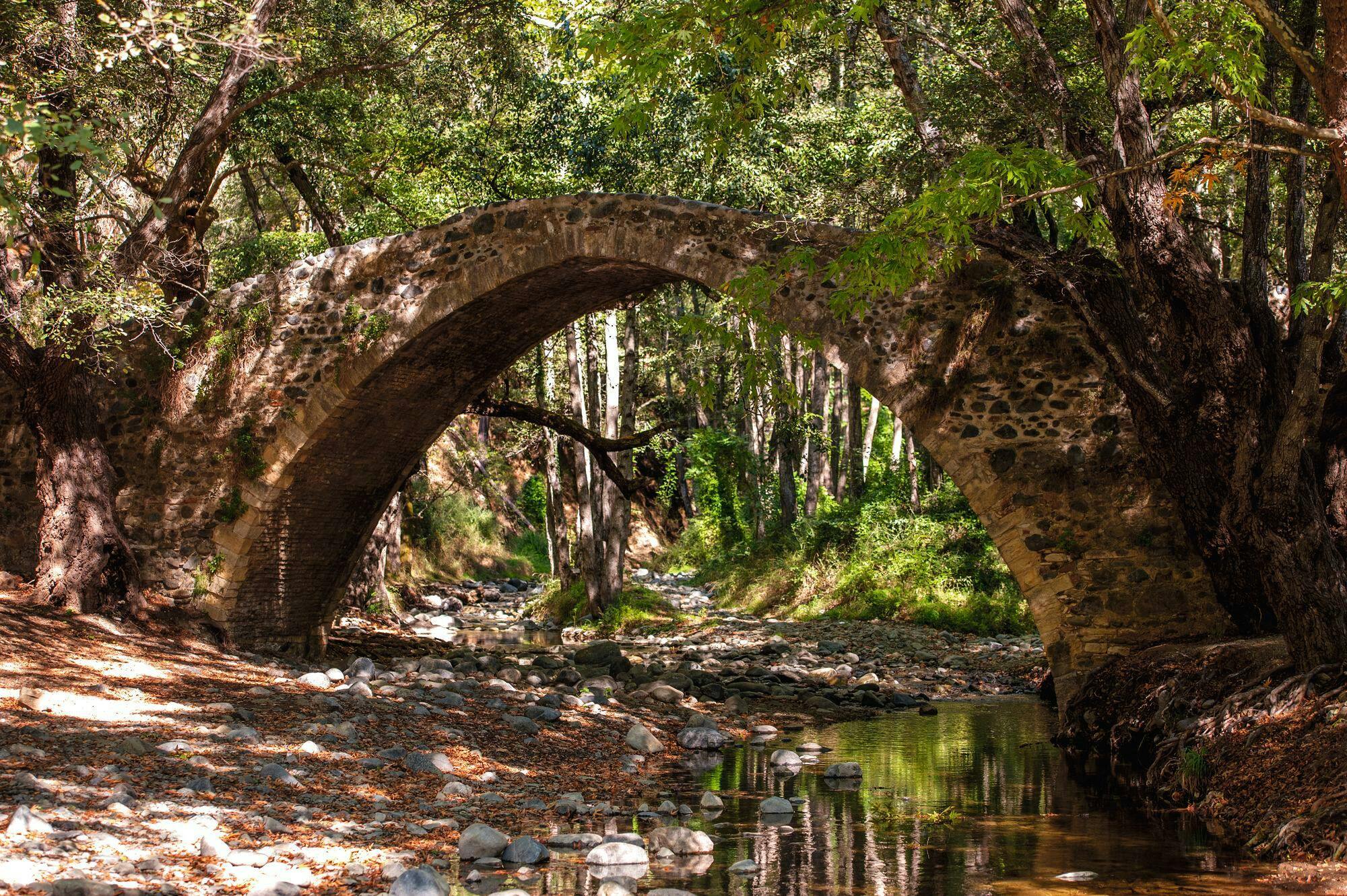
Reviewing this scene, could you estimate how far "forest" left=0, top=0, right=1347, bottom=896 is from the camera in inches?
179

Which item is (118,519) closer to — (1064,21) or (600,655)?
(600,655)

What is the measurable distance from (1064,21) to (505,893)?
849 cm

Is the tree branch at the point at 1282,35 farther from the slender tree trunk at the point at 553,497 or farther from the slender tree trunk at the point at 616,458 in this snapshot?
the slender tree trunk at the point at 553,497

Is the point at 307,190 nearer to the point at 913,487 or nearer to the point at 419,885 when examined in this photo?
the point at 913,487

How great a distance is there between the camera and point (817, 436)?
18156 mm

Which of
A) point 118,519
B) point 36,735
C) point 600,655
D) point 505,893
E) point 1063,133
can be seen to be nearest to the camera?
point 505,893

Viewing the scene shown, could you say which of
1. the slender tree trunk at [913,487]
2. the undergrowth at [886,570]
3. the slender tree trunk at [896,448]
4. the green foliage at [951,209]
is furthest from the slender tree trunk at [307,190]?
the slender tree trunk at [896,448]

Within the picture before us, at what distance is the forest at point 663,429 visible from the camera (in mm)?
4547

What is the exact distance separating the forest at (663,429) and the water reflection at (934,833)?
0.04m

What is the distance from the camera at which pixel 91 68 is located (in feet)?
24.1

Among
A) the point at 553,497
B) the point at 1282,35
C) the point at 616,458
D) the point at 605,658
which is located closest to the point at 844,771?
the point at 1282,35

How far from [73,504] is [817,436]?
467 inches

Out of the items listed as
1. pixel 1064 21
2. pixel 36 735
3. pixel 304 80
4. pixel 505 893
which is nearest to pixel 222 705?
pixel 36 735

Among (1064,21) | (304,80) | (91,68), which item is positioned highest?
(1064,21)
